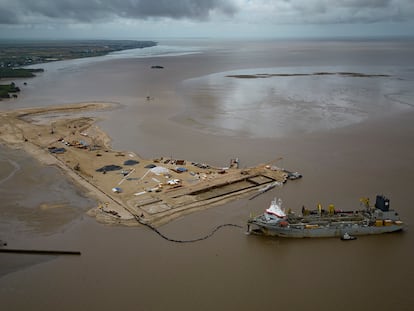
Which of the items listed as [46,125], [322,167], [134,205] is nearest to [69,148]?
[46,125]

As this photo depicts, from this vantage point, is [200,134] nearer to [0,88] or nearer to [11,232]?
[11,232]

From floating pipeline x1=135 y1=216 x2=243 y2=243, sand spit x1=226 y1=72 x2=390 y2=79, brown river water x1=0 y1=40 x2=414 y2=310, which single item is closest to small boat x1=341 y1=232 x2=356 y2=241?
brown river water x1=0 y1=40 x2=414 y2=310

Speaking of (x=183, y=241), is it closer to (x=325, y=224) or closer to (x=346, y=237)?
(x=325, y=224)

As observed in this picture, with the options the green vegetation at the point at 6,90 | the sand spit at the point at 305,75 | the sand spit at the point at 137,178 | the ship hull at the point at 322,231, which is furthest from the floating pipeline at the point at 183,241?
the sand spit at the point at 305,75

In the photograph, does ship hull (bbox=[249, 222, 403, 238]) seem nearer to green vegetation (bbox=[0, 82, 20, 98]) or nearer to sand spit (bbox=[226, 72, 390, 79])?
green vegetation (bbox=[0, 82, 20, 98])

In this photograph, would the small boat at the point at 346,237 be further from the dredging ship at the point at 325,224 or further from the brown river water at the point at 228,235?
the brown river water at the point at 228,235

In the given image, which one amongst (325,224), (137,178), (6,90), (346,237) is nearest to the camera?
(346,237)

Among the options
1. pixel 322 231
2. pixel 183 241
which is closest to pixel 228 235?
pixel 183 241
